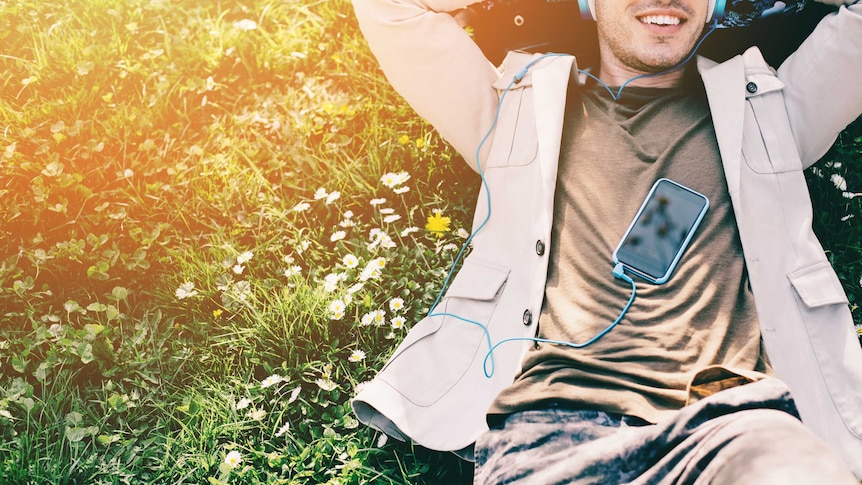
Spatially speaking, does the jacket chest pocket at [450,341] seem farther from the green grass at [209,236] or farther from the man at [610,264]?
the green grass at [209,236]

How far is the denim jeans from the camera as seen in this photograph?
182cm

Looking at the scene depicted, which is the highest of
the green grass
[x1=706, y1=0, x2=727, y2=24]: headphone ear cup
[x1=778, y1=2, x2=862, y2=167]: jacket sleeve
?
[x1=706, y1=0, x2=727, y2=24]: headphone ear cup

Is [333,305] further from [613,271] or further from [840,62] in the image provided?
[840,62]

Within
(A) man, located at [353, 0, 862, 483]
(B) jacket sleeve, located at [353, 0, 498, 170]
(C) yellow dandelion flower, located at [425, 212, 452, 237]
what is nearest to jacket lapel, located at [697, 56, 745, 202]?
(A) man, located at [353, 0, 862, 483]

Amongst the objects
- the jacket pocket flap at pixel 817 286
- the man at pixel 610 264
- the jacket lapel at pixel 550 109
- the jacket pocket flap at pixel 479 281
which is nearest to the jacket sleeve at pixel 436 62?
the man at pixel 610 264

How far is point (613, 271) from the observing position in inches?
103

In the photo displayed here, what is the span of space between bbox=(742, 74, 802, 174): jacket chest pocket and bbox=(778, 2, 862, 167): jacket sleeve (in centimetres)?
5

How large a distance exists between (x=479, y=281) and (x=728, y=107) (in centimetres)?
115

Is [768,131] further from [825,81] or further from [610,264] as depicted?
[610,264]

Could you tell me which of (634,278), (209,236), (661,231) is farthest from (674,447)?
(209,236)

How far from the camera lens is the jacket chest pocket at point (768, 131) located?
279cm

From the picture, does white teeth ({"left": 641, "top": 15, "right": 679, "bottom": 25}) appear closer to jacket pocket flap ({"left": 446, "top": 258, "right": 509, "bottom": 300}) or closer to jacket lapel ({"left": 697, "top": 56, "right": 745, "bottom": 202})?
jacket lapel ({"left": 697, "top": 56, "right": 745, "bottom": 202})

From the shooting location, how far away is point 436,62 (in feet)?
10.1

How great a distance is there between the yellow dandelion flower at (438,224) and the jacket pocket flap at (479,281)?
0.53 m
